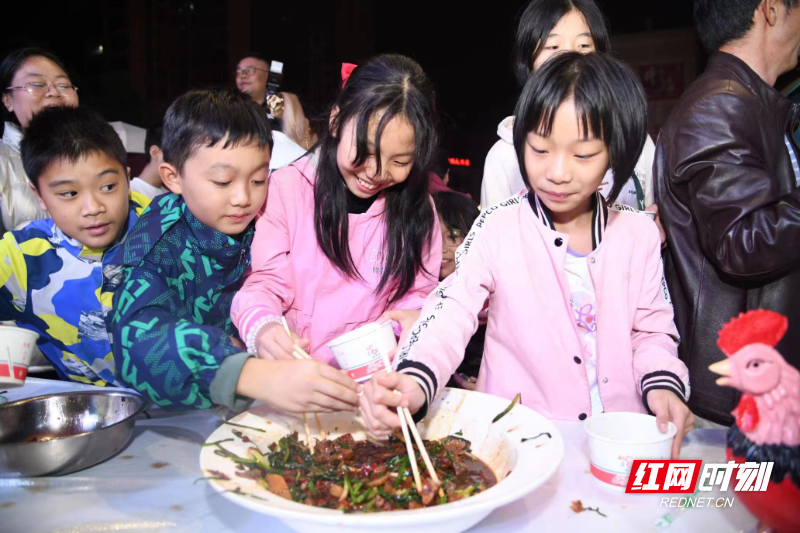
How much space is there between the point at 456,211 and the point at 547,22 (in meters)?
0.89

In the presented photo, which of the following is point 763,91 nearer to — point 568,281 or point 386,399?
point 568,281

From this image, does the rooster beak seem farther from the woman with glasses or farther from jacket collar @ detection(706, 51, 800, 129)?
the woman with glasses

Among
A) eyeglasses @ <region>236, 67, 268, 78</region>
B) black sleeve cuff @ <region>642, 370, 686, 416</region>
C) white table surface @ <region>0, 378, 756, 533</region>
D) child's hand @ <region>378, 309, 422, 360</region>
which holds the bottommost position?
white table surface @ <region>0, 378, 756, 533</region>

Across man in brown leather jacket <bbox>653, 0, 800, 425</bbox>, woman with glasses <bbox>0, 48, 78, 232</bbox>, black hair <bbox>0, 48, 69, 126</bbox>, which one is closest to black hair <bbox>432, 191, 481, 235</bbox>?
man in brown leather jacket <bbox>653, 0, 800, 425</bbox>

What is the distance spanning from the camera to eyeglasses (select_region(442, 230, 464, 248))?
247cm

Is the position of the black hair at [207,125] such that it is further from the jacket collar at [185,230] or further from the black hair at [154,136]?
the black hair at [154,136]

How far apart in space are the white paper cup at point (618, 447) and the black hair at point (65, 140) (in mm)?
1592

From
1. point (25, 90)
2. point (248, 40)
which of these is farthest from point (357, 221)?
point (248, 40)

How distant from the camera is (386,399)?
1033 mm

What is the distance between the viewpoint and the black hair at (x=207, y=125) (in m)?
1.47

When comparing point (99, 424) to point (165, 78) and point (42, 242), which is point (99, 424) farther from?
point (165, 78)

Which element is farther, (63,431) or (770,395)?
(63,431)

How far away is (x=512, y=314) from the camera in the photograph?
4.81 feet

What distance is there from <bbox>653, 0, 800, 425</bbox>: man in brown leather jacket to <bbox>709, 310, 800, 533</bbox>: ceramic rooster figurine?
877 mm
